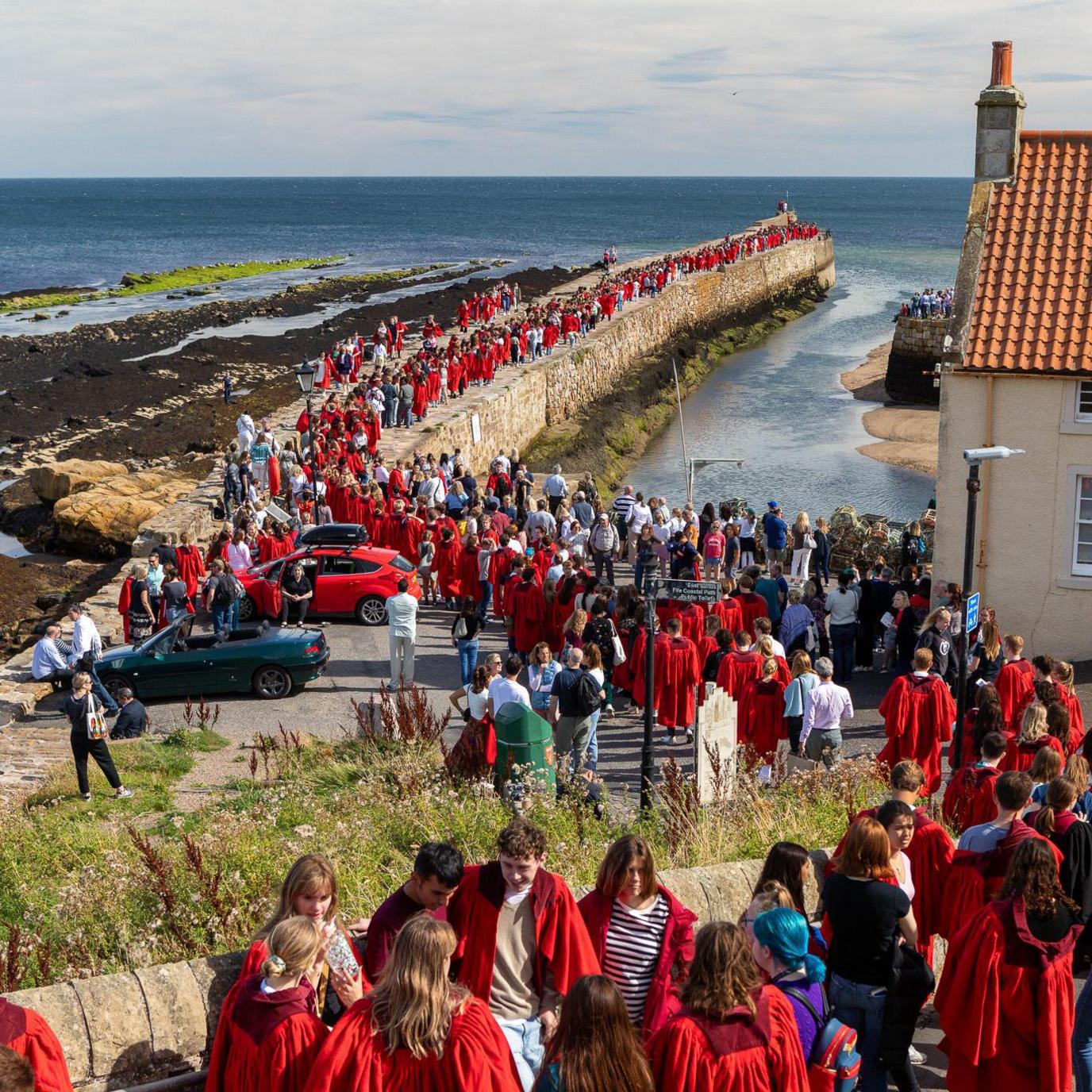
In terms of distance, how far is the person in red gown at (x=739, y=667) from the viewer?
1334 cm

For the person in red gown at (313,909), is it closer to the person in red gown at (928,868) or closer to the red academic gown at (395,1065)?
the red academic gown at (395,1065)

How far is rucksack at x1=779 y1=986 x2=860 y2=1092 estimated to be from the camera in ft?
18.6

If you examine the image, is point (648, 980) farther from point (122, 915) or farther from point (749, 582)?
point (749, 582)

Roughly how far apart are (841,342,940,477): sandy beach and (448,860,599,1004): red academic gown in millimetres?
30095

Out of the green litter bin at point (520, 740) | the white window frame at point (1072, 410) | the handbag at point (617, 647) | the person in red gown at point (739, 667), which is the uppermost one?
the white window frame at point (1072, 410)

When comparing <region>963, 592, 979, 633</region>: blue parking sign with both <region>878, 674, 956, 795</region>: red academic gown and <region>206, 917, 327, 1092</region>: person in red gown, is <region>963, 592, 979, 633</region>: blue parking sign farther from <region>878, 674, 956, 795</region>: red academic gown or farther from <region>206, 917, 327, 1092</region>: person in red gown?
<region>206, 917, 327, 1092</region>: person in red gown

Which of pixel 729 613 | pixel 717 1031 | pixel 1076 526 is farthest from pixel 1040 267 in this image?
pixel 717 1031

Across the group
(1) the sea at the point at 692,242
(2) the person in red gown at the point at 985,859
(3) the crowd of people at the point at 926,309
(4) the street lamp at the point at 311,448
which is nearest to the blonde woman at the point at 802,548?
(4) the street lamp at the point at 311,448

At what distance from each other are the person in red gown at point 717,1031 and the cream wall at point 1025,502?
1366cm

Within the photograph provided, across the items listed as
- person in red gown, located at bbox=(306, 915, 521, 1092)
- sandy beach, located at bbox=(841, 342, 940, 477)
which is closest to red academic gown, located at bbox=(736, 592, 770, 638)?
person in red gown, located at bbox=(306, 915, 521, 1092)

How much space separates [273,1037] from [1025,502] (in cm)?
1483

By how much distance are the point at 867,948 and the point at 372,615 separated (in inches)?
561

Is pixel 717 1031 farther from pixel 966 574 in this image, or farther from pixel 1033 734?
pixel 966 574

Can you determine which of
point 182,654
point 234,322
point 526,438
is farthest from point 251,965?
point 234,322
